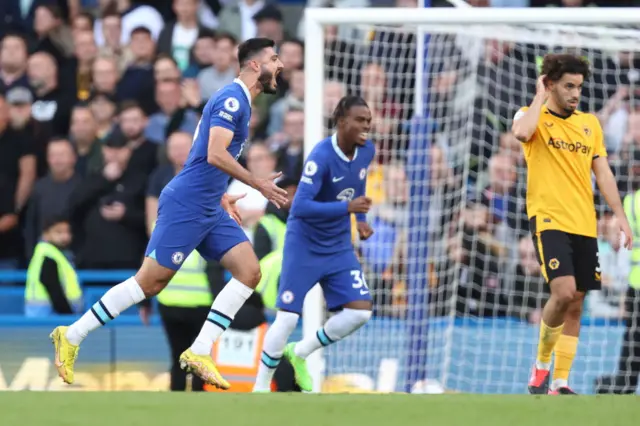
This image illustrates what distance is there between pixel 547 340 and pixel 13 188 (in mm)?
6331

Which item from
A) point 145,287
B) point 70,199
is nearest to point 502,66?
point 70,199

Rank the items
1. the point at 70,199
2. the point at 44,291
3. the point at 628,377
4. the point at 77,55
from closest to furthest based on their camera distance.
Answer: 1. the point at 628,377
2. the point at 44,291
3. the point at 70,199
4. the point at 77,55

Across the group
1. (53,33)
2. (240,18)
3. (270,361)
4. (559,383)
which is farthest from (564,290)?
(53,33)

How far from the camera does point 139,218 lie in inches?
510

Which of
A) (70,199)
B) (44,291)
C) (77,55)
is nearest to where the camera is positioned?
(44,291)

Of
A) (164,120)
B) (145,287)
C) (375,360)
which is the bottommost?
(375,360)

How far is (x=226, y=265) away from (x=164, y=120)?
5.28 meters

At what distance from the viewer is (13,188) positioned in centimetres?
1385

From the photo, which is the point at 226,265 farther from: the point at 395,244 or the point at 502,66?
the point at 502,66

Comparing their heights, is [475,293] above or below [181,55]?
below

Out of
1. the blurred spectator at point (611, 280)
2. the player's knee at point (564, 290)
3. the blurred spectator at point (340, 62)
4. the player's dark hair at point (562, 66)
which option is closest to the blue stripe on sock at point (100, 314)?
the player's knee at point (564, 290)

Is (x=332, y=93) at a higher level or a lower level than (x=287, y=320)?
higher

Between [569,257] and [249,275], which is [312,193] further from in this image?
[569,257]

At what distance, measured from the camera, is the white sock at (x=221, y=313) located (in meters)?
8.75
